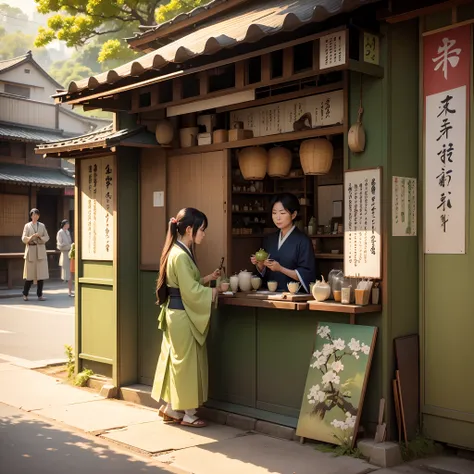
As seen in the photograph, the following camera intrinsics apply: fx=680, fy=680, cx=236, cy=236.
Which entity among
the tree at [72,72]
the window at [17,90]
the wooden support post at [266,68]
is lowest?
the wooden support post at [266,68]

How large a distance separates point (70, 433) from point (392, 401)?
323cm

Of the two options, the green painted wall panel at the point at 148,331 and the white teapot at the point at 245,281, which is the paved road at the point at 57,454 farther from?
the white teapot at the point at 245,281

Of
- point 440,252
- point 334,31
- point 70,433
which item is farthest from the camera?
point 70,433

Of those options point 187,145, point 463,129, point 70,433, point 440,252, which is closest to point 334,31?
point 463,129

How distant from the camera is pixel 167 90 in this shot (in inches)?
309

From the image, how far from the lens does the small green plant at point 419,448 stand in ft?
19.7

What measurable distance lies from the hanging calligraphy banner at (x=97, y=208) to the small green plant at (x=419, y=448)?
4.42 meters

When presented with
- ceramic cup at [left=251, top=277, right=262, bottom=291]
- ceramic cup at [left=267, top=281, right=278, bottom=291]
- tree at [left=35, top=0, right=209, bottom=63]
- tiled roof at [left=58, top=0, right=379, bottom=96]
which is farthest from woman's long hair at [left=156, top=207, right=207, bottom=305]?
tree at [left=35, top=0, right=209, bottom=63]

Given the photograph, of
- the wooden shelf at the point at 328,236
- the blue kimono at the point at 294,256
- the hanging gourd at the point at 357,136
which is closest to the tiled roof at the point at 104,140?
the blue kimono at the point at 294,256

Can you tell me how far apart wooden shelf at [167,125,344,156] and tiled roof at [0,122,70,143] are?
1965cm

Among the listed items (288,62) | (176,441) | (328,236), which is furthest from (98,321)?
(288,62)

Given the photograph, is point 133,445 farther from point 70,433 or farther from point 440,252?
point 440,252

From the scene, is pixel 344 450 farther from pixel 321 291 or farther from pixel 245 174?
pixel 245 174

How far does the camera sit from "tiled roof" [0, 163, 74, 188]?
25309 millimetres
